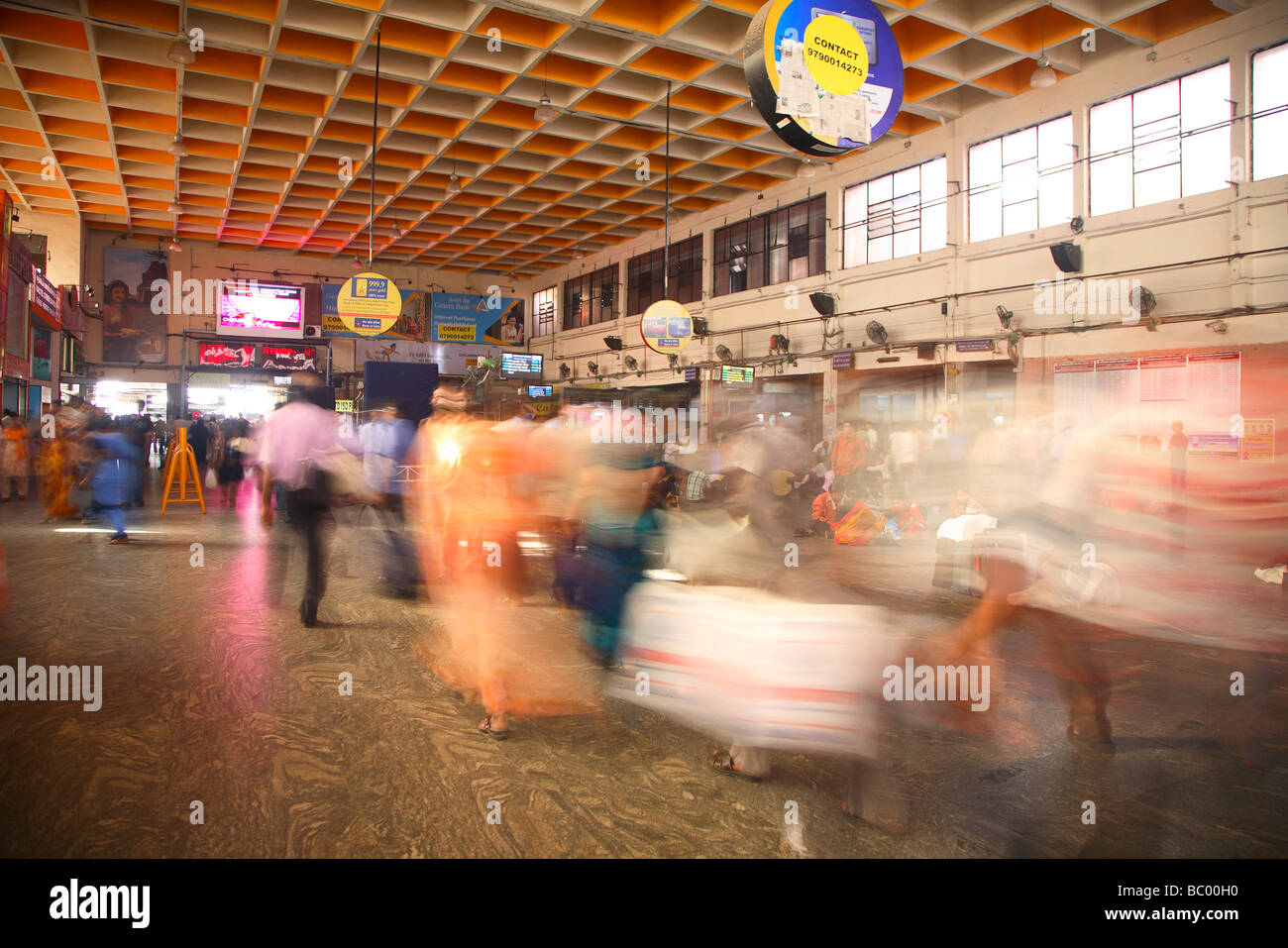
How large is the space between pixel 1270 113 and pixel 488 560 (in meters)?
11.5

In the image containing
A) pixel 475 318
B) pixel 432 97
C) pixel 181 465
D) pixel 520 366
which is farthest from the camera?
pixel 475 318

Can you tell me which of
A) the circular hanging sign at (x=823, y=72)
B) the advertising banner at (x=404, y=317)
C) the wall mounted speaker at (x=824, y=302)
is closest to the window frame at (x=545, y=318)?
the advertising banner at (x=404, y=317)

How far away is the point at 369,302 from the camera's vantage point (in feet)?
36.5

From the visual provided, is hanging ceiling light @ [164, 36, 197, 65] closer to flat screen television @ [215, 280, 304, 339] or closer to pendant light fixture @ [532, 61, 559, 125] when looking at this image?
pendant light fixture @ [532, 61, 559, 125]

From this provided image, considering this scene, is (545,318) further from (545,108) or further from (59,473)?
(59,473)

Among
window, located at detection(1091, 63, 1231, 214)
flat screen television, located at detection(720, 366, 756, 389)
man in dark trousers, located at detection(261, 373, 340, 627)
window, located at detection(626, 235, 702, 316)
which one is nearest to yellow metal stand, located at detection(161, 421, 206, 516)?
man in dark trousers, located at detection(261, 373, 340, 627)

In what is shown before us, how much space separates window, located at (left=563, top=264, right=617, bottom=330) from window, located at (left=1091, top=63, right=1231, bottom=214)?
557 inches

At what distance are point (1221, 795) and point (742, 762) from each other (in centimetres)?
203

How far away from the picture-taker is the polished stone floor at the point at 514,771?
2697mm

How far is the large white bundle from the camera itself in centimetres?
272

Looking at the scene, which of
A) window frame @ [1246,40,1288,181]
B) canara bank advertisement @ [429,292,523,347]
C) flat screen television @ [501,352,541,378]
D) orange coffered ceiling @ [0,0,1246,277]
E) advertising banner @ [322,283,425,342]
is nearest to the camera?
window frame @ [1246,40,1288,181]

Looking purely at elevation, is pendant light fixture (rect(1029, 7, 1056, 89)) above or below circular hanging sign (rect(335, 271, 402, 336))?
above

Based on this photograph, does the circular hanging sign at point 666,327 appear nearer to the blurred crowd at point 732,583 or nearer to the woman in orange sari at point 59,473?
the blurred crowd at point 732,583

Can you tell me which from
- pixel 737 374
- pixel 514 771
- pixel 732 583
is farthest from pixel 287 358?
pixel 732 583
